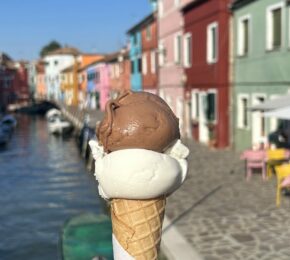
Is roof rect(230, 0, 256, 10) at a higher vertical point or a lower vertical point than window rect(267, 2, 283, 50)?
higher

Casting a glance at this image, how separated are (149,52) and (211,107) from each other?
13924 mm

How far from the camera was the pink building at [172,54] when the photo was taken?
25.9m

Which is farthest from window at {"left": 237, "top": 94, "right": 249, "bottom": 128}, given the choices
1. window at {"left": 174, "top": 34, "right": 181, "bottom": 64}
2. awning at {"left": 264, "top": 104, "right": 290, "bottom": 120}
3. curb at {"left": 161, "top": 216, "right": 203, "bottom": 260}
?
curb at {"left": 161, "top": 216, "right": 203, "bottom": 260}

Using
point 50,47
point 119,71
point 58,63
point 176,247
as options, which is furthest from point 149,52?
point 50,47

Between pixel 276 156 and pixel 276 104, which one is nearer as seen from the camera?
pixel 276 104

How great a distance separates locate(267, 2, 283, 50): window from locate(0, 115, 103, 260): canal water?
7284 mm

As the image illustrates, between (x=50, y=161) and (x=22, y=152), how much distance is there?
5.15 metres

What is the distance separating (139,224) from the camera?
3.42m

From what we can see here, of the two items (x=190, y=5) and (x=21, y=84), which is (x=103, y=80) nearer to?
(x=190, y=5)

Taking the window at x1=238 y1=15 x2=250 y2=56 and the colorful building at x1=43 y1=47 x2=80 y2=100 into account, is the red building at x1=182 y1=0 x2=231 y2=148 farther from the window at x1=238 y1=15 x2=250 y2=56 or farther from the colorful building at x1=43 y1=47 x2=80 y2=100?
the colorful building at x1=43 y1=47 x2=80 y2=100

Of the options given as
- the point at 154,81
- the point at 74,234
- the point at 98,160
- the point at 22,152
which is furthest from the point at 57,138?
the point at 98,160

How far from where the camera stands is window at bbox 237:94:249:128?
1866 centimetres

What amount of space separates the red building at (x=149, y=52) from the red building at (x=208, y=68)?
772 centimetres

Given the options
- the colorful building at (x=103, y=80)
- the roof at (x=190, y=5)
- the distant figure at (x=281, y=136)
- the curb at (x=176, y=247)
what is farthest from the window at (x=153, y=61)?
the curb at (x=176, y=247)
